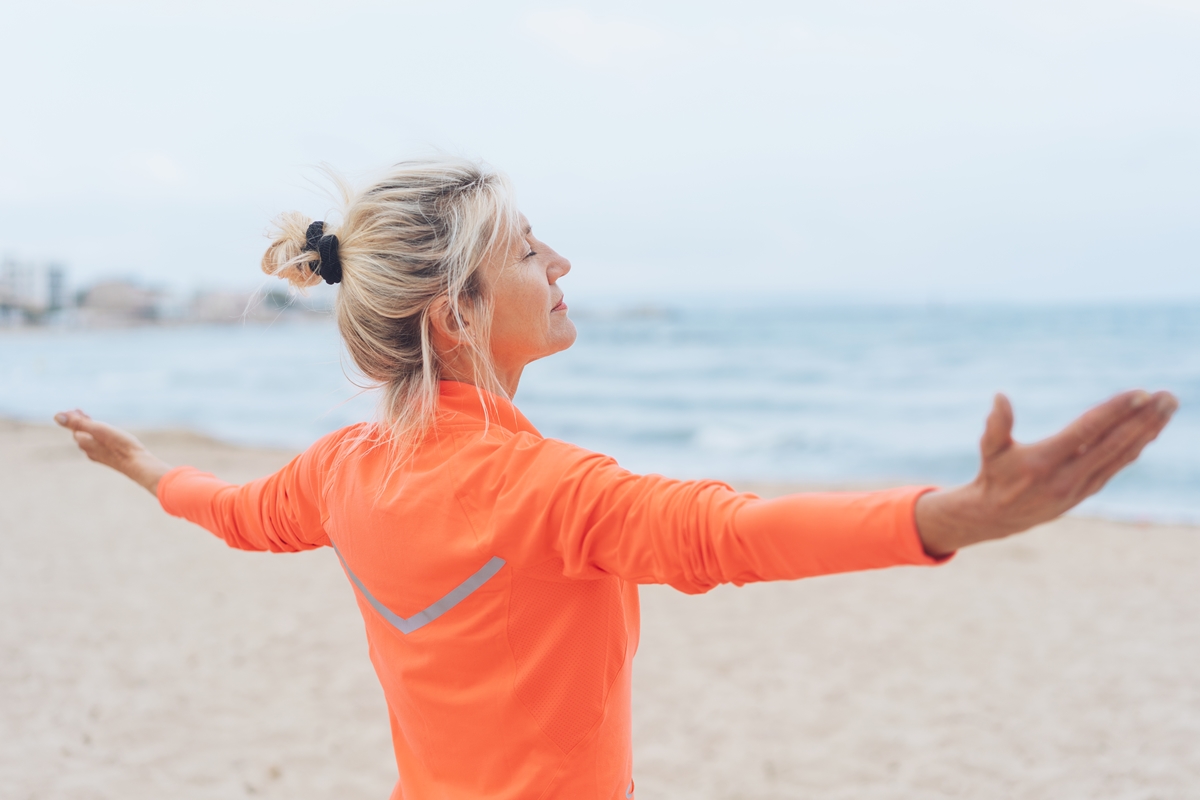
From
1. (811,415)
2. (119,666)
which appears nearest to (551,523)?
(119,666)

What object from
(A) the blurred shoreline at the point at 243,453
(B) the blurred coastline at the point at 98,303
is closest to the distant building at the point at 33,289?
(B) the blurred coastline at the point at 98,303

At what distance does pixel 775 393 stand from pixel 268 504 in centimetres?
2064

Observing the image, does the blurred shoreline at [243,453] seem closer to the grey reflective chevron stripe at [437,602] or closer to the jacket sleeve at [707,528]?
the grey reflective chevron stripe at [437,602]

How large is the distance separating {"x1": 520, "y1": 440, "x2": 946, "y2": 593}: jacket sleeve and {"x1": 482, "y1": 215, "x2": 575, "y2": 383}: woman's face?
1.01ft

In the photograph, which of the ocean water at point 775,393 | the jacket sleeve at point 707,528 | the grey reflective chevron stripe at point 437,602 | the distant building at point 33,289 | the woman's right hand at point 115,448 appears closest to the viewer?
the jacket sleeve at point 707,528

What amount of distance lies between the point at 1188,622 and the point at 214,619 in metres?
6.31

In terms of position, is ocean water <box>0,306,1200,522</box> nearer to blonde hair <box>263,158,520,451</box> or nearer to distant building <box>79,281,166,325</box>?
blonde hair <box>263,158,520,451</box>

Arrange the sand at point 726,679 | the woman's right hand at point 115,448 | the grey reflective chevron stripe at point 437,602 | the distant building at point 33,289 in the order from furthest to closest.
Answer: the distant building at point 33,289
the sand at point 726,679
the woman's right hand at point 115,448
the grey reflective chevron stripe at point 437,602

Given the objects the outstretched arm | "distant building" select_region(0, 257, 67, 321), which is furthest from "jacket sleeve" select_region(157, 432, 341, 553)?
"distant building" select_region(0, 257, 67, 321)

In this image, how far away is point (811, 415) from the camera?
18359 millimetres

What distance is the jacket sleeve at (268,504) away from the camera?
150cm

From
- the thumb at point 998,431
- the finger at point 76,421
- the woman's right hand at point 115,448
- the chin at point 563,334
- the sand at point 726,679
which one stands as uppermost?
the thumb at point 998,431

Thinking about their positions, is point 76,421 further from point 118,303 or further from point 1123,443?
point 118,303

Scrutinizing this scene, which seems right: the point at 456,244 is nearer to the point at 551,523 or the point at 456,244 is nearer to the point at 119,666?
the point at 551,523
